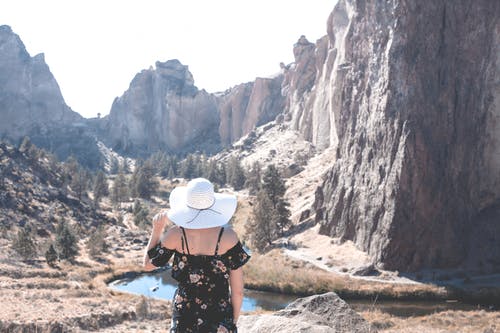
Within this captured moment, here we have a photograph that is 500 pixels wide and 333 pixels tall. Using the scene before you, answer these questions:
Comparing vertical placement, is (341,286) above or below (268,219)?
below

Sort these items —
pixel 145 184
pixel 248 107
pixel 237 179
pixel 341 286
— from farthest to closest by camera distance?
pixel 248 107
pixel 237 179
pixel 145 184
pixel 341 286

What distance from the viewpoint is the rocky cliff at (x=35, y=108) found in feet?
557

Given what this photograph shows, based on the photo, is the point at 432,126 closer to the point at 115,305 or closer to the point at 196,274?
the point at 115,305

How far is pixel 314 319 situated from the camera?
406 inches

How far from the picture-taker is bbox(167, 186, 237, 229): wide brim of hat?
186 inches

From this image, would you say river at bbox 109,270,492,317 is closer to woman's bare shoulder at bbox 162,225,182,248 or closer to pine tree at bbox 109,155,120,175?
woman's bare shoulder at bbox 162,225,182,248

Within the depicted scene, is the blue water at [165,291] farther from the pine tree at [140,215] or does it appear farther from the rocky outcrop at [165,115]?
the rocky outcrop at [165,115]

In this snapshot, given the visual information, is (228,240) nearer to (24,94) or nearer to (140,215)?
(140,215)

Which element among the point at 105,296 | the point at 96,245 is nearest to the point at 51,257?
the point at 96,245

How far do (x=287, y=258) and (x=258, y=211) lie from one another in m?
9.65

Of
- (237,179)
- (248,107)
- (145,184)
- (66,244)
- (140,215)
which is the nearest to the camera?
(66,244)

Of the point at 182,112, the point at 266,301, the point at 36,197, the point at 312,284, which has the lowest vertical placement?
the point at 266,301

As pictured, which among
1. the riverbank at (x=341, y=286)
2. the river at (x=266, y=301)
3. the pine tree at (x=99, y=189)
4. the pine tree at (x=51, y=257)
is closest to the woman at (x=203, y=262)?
the river at (x=266, y=301)

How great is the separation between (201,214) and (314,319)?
640 centimetres
